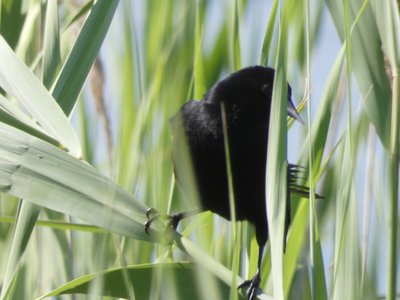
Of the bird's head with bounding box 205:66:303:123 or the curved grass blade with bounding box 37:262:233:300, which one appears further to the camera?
the bird's head with bounding box 205:66:303:123

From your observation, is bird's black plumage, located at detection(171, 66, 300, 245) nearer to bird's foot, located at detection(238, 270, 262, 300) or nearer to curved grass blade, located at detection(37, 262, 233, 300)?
bird's foot, located at detection(238, 270, 262, 300)

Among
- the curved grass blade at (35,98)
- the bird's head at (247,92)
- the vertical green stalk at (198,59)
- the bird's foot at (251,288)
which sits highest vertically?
the bird's head at (247,92)

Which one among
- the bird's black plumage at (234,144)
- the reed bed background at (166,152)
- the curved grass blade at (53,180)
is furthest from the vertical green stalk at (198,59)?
the curved grass blade at (53,180)

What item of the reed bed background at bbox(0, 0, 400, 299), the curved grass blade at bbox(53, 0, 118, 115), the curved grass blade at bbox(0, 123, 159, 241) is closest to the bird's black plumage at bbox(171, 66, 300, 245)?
the reed bed background at bbox(0, 0, 400, 299)

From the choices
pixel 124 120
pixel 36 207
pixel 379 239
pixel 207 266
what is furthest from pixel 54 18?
pixel 379 239

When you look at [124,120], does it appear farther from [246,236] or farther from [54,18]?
[246,236]

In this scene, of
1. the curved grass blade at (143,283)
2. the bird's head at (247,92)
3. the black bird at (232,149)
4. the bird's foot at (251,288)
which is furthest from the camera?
the bird's head at (247,92)

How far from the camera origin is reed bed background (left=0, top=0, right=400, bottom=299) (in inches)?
34.5

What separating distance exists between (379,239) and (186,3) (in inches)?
19.4

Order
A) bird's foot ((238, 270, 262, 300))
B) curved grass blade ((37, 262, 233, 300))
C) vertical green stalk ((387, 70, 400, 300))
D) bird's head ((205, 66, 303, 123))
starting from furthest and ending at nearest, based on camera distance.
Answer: bird's head ((205, 66, 303, 123)), bird's foot ((238, 270, 262, 300)), curved grass blade ((37, 262, 233, 300)), vertical green stalk ((387, 70, 400, 300))

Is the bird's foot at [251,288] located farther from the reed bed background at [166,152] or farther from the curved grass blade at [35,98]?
the curved grass blade at [35,98]

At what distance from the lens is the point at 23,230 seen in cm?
94

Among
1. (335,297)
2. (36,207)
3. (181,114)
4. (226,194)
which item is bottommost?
(335,297)

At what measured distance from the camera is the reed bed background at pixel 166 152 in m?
0.88
